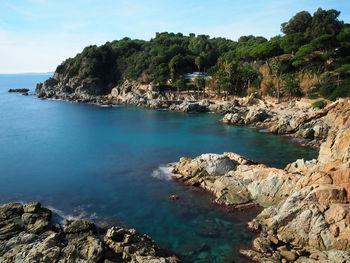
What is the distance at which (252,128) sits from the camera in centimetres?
5694

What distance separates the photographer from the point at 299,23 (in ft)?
293

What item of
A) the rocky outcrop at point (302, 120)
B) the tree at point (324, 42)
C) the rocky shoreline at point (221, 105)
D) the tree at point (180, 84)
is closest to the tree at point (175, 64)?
the tree at point (180, 84)

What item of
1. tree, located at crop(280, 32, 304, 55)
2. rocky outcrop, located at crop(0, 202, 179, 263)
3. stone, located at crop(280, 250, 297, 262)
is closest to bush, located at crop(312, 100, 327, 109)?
tree, located at crop(280, 32, 304, 55)

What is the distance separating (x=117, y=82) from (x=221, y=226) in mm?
106096

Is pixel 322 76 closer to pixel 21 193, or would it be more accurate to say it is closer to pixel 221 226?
pixel 221 226

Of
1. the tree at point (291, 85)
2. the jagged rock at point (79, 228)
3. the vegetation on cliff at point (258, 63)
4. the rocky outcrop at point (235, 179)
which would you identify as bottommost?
the jagged rock at point (79, 228)

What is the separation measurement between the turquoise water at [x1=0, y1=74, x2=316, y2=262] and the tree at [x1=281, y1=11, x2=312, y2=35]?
47.0 metres

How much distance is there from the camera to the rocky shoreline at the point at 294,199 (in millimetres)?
17703

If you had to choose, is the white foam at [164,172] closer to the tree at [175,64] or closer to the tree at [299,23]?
A: the tree at [175,64]

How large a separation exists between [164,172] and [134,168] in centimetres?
441

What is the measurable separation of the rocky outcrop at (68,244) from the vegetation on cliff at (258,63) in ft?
190

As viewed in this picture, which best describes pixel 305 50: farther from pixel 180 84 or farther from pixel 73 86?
pixel 73 86

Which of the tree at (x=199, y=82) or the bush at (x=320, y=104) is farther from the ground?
the tree at (x=199, y=82)

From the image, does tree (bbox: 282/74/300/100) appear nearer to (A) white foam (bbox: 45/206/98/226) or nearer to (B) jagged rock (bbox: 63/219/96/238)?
(A) white foam (bbox: 45/206/98/226)
